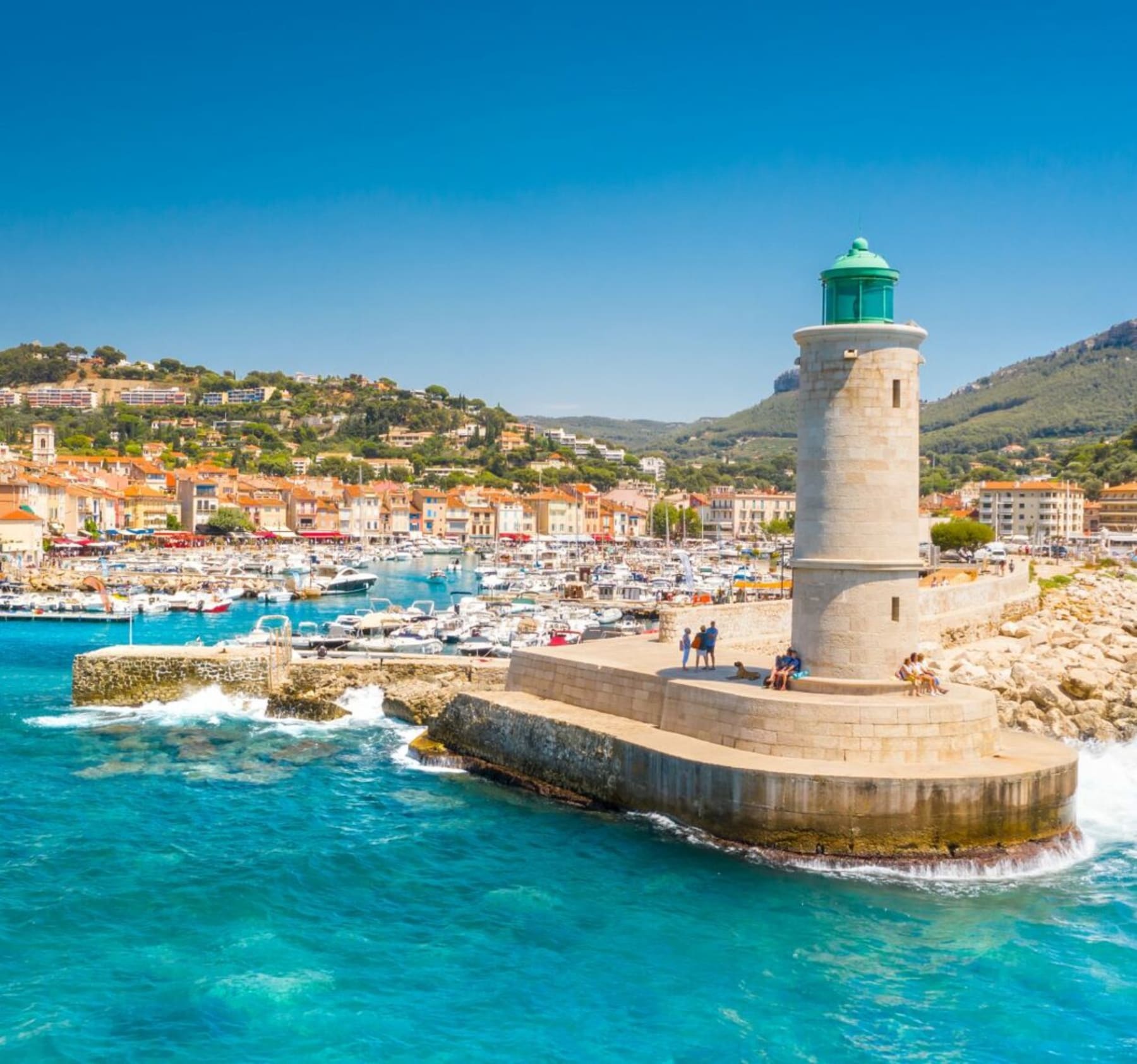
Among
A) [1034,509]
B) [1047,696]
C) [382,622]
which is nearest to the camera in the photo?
[1047,696]

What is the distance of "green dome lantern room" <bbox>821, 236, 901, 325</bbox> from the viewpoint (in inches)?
626

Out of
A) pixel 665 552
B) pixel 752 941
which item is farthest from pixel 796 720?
pixel 665 552

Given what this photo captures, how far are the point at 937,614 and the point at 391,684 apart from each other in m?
16.2

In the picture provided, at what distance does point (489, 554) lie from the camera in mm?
100625

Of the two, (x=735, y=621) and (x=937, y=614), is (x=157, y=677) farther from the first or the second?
(x=937, y=614)

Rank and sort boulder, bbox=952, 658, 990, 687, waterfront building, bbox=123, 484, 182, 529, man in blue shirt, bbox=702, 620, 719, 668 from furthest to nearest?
waterfront building, bbox=123, 484, 182, 529 < boulder, bbox=952, 658, 990, 687 < man in blue shirt, bbox=702, 620, 719, 668

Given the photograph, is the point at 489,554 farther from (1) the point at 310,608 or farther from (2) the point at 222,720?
(2) the point at 222,720

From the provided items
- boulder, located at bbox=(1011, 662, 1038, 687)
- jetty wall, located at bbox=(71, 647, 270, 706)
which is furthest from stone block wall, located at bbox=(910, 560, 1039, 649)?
jetty wall, located at bbox=(71, 647, 270, 706)

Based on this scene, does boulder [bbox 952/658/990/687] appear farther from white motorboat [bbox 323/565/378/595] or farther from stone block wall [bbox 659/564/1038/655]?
white motorboat [bbox 323/565/378/595]

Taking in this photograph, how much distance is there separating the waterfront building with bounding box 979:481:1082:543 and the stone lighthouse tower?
294 ft

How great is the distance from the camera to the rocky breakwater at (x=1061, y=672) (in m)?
22.2

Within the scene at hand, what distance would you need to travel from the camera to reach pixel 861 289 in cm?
1591

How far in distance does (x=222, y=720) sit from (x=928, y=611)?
19216 millimetres

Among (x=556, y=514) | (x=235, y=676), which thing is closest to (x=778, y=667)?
(x=235, y=676)
